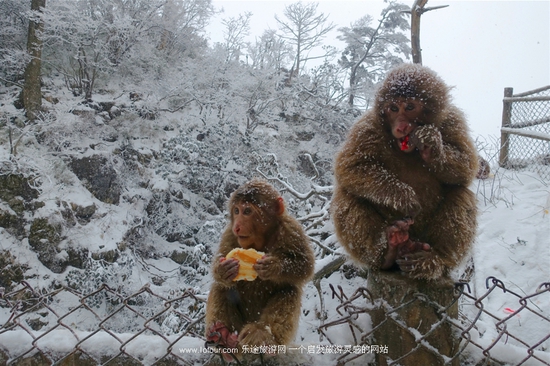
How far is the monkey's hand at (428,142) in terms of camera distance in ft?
5.72

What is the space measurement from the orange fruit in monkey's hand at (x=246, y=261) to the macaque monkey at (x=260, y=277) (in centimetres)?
3

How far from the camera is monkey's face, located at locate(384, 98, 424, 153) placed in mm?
1859

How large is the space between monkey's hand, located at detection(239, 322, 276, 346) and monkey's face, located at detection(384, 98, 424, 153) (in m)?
1.08

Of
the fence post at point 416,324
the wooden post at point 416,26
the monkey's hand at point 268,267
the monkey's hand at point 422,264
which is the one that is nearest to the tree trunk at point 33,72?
the wooden post at point 416,26

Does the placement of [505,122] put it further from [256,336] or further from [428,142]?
[256,336]

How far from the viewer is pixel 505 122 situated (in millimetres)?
6711

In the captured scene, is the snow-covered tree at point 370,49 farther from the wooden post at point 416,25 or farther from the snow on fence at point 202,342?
the snow on fence at point 202,342

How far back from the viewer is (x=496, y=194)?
583 centimetres

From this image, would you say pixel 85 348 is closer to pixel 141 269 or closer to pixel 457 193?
pixel 457 193

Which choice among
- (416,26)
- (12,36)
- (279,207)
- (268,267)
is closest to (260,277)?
(268,267)

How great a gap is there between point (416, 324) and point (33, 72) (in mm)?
11427

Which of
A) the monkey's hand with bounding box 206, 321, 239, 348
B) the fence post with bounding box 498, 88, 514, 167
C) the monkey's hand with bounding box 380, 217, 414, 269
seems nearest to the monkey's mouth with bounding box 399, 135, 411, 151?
the monkey's hand with bounding box 380, 217, 414, 269

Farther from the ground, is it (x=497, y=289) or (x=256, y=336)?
(x=256, y=336)

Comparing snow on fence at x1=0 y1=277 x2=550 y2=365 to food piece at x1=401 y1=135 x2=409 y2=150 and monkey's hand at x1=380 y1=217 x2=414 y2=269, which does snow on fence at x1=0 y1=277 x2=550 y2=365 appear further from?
food piece at x1=401 y1=135 x2=409 y2=150
